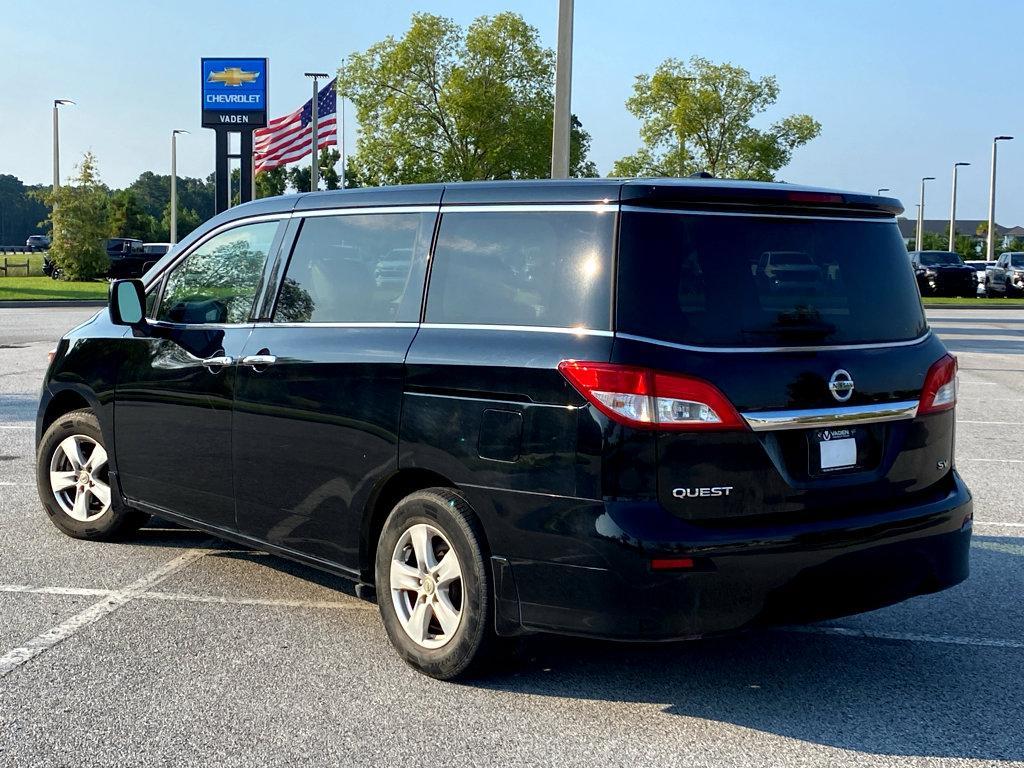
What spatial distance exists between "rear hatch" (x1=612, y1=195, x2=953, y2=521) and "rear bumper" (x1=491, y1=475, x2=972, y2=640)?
3.8 inches

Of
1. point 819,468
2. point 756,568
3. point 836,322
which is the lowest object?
point 756,568

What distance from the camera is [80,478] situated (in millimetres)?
6762

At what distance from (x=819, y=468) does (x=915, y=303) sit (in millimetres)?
943

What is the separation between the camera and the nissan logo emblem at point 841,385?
4.35 m

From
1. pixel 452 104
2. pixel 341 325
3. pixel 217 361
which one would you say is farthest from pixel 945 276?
pixel 341 325

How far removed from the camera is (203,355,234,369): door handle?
558 centimetres

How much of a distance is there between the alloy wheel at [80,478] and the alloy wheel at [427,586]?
2435 mm

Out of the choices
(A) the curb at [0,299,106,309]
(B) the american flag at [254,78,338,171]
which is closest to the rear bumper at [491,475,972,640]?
(A) the curb at [0,299,106,309]

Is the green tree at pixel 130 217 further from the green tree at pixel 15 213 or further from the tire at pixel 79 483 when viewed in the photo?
the green tree at pixel 15 213

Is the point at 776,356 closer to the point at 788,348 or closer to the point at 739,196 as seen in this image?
the point at 788,348

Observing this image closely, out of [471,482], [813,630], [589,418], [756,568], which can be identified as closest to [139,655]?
[471,482]

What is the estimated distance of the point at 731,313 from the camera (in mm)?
4238

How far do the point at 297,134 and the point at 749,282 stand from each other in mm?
35398

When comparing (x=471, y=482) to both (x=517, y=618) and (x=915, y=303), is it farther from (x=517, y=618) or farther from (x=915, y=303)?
(x=915, y=303)
